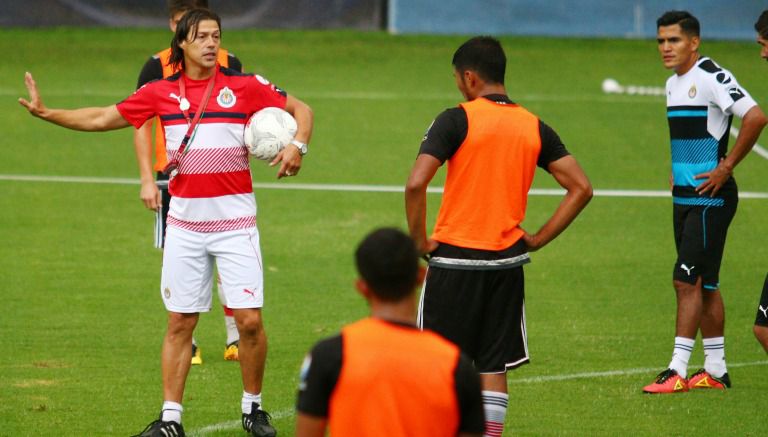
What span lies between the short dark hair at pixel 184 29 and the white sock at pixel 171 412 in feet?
6.51

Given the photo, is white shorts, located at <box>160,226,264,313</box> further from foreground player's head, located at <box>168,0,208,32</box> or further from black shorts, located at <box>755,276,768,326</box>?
black shorts, located at <box>755,276,768,326</box>

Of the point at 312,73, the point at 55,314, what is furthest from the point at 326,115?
the point at 55,314

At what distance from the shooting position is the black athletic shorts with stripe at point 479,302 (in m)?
7.02

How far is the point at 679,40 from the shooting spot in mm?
9297

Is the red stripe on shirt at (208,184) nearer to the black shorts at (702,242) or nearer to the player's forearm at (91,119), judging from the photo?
the player's forearm at (91,119)

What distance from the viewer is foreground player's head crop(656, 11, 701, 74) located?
927 centimetres

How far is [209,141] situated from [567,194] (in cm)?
213

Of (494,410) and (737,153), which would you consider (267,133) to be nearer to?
(494,410)

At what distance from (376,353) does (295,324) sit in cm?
669

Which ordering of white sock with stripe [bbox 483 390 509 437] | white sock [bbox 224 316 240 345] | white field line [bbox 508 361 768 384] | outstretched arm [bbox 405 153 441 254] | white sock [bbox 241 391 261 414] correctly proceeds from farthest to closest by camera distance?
white sock [bbox 224 316 240 345]
white field line [bbox 508 361 768 384]
white sock [bbox 241 391 261 414]
white sock with stripe [bbox 483 390 509 437]
outstretched arm [bbox 405 153 441 254]

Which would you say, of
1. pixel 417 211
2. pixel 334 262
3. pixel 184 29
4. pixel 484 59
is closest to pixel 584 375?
pixel 417 211

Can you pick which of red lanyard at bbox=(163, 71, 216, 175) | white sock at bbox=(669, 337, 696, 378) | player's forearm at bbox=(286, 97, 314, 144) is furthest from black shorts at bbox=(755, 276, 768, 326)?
red lanyard at bbox=(163, 71, 216, 175)

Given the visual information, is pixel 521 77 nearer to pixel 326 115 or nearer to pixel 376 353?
pixel 326 115

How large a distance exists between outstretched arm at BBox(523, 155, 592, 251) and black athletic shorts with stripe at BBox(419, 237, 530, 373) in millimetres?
135
